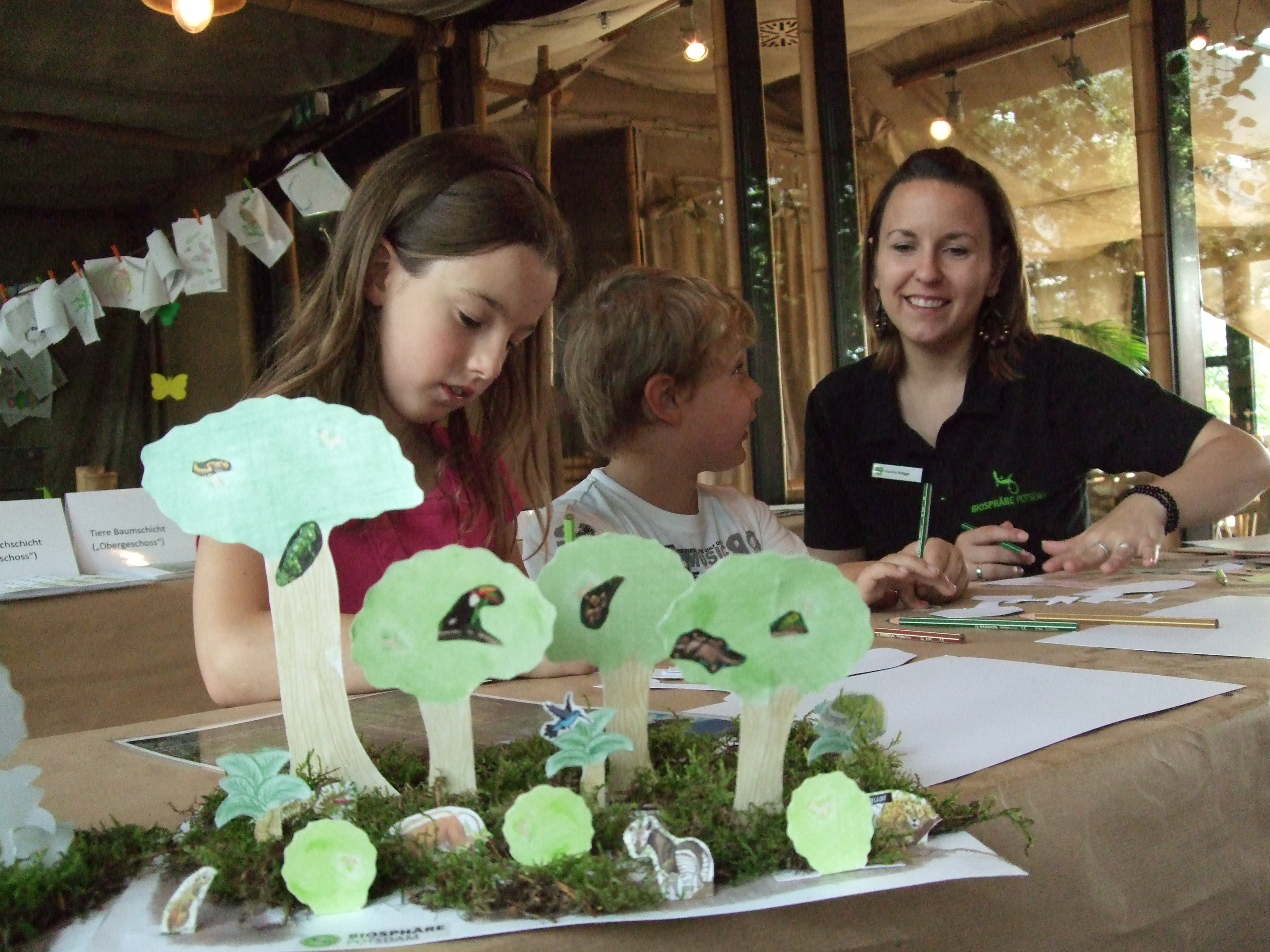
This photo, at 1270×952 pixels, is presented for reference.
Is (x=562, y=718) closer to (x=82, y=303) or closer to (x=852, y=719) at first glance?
(x=852, y=719)

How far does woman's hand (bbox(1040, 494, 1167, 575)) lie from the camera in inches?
51.1

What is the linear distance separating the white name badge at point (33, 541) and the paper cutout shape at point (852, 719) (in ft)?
5.07

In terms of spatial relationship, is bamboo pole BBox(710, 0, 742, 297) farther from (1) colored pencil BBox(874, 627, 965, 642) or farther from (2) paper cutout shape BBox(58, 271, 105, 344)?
(1) colored pencil BBox(874, 627, 965, 642)

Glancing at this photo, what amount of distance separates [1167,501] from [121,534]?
5.44ft

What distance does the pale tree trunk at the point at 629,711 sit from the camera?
0.46m

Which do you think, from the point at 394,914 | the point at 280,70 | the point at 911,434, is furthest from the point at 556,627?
the point at 280,70

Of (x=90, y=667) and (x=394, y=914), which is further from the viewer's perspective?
(x=90, y=667)

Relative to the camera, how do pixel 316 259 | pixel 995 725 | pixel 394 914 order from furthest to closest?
pixel 316 259
pixel 995 725
pixel 394 914

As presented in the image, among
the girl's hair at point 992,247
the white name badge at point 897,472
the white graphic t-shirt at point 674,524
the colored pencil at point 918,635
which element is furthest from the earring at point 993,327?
the colored pencil at point 918,635

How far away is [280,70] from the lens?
327 centimetres

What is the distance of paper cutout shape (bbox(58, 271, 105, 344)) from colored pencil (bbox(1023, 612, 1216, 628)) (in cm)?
259

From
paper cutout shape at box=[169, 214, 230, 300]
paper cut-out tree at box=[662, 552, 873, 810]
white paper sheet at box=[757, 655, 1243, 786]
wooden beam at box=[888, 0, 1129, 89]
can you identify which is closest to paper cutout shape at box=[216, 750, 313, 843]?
paper cut-out tree at box=[662, 552, 873, 810]

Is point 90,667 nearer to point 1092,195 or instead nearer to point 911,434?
point 911,434

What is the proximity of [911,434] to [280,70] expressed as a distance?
8.16 ft
